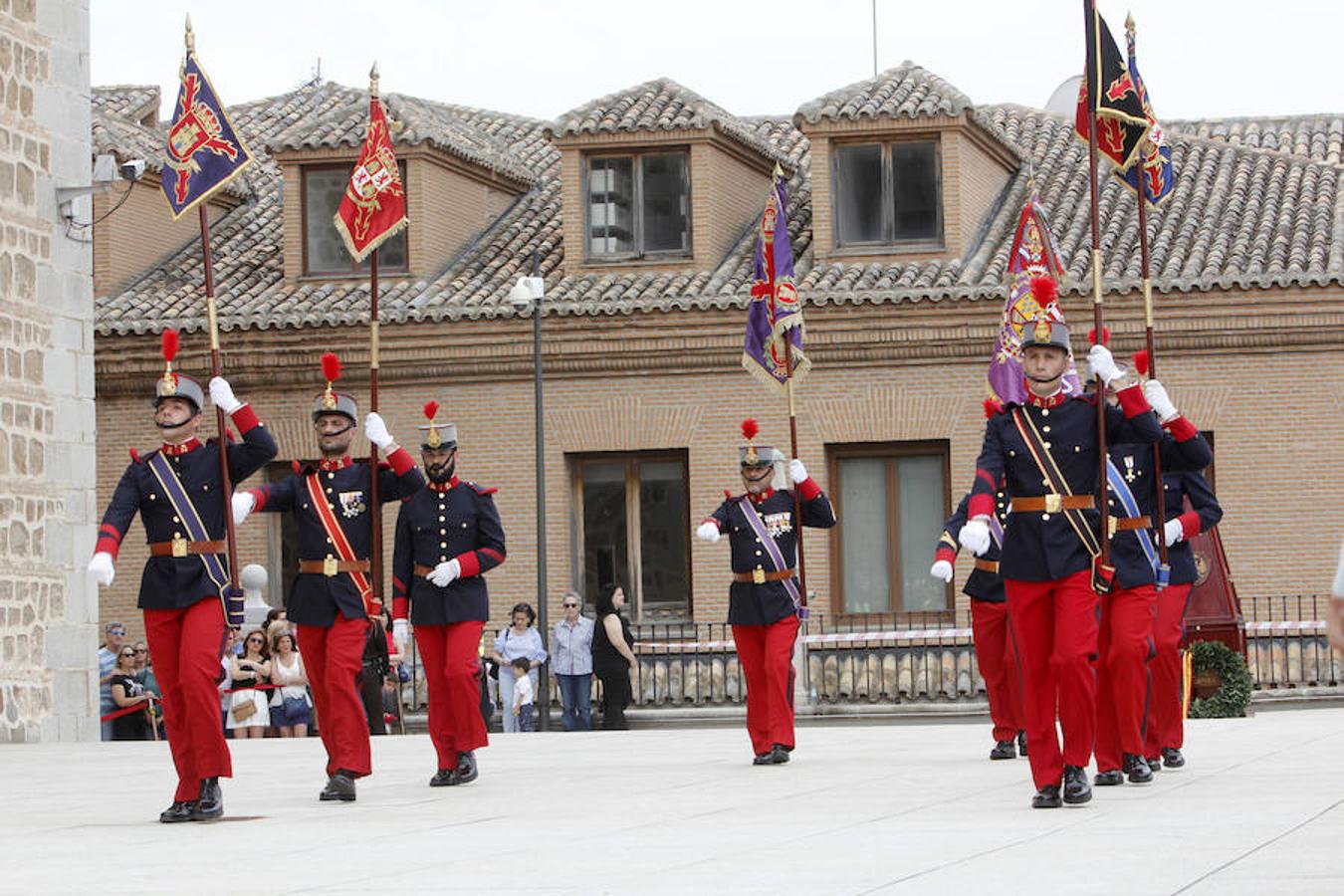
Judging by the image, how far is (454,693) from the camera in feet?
44.2

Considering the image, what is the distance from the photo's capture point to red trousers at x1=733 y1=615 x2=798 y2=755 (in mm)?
15047

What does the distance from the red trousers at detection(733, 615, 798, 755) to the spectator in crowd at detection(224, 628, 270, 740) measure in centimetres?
741

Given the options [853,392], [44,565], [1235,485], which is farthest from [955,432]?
[44,565]

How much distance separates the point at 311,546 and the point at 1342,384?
60.2ft

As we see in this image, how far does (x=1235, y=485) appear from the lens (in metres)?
28.5

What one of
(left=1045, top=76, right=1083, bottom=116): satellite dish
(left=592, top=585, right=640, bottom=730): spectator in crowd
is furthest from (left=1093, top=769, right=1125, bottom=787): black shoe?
(left=1045, top=76, right=1083, bottom=116): satellite dish

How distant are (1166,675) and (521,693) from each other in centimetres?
1304

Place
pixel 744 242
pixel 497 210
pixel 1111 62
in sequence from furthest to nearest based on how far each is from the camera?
pixel 497 210 → pixel 744 242 → pixel 1111 62

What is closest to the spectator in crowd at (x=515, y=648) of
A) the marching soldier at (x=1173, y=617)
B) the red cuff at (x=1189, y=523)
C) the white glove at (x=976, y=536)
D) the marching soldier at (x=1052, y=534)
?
the marching soldier at (x=1173, y=617)

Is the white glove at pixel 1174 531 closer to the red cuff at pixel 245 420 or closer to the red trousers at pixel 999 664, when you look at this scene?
the red trousers at pixel 999 664

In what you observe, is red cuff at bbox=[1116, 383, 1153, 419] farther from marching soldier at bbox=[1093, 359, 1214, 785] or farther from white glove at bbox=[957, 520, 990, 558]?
white glove at bbox=[957, 520, 990, 558]

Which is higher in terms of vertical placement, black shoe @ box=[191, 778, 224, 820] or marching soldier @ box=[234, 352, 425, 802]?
marching soldier @ box=[234, 352, 425, 802]

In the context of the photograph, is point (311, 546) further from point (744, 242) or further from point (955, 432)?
point (744, 242)

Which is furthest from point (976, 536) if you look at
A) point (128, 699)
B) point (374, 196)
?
point (128, 699)
